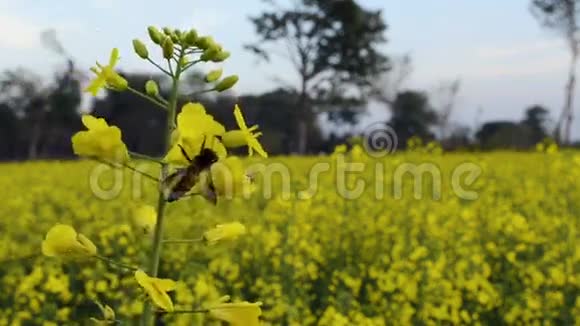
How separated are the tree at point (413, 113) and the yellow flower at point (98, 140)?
33288 mm

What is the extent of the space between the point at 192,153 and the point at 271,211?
433 cm

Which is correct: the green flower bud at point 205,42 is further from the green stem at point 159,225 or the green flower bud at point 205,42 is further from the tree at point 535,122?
the tree at point 535,122

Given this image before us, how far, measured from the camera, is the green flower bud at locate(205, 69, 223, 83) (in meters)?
1.46

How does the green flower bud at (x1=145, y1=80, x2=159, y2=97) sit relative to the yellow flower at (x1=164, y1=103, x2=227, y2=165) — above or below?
above

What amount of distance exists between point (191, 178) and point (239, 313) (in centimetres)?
25

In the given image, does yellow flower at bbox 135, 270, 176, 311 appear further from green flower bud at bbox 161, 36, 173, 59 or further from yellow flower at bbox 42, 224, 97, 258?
green flower bud at bbox 161, 36, 173, 59

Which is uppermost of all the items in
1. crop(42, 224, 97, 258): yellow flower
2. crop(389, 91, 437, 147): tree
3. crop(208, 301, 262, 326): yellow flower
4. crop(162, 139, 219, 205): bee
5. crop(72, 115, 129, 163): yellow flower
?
crop(389, 91, 437, 147): tree

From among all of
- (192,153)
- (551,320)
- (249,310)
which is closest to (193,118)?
(192,153)

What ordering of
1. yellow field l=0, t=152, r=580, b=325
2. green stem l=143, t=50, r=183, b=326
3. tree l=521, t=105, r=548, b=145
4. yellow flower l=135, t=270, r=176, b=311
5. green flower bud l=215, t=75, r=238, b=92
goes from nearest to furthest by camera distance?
yellow flower l=135, t=270, r=176, b=311, green stem l=143, t=50, r=183, b=326, green flower bud l=215, t=75, r=238, b=92, yellow field l=0, t=152, r=580, b=325, tree l=521, t=105, r=548, b=145

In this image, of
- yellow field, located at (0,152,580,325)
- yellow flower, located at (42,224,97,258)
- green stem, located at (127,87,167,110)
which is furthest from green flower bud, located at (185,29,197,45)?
yellow field, located at (0,152,580,325)

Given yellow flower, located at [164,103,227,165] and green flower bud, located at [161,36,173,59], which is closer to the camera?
yellow flower, located at [164,103,227,165]

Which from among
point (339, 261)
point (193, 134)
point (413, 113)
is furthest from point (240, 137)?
point (413, 113)

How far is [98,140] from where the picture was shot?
1195mm

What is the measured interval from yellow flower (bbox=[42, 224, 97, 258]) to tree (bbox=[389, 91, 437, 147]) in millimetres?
33204
